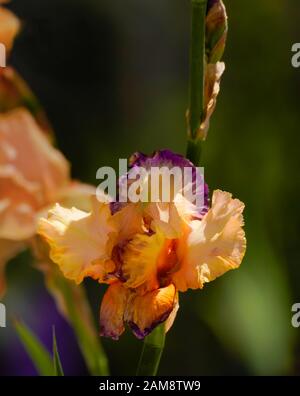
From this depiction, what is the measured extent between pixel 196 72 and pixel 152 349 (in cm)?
18

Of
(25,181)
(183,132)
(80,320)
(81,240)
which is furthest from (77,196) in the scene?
(183,132)

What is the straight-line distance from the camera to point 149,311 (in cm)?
54

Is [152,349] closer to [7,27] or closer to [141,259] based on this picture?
[141,259]

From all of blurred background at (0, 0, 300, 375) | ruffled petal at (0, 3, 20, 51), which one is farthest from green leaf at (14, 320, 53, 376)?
blurred background at (0, 0, 300, 375)

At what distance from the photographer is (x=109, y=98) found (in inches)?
56.2

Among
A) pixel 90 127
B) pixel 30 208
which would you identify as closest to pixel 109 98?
pixel 90 127

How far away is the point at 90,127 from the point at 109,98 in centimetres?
8

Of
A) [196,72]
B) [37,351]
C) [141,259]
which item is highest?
[196,72]

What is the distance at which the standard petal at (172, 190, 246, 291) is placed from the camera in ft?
1.78

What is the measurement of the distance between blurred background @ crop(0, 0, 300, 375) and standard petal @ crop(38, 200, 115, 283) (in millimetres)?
622

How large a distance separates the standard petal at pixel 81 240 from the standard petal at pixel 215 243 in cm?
5

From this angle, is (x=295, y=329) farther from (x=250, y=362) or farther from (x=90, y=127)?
(x=90, y=127)

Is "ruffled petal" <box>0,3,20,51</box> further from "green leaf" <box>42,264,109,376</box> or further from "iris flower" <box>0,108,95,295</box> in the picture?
"green leaf" <box>42,264,109,376</box>

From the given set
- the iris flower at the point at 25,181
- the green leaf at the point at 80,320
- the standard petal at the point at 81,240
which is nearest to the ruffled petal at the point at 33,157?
the iris flower at the point at 25,181
